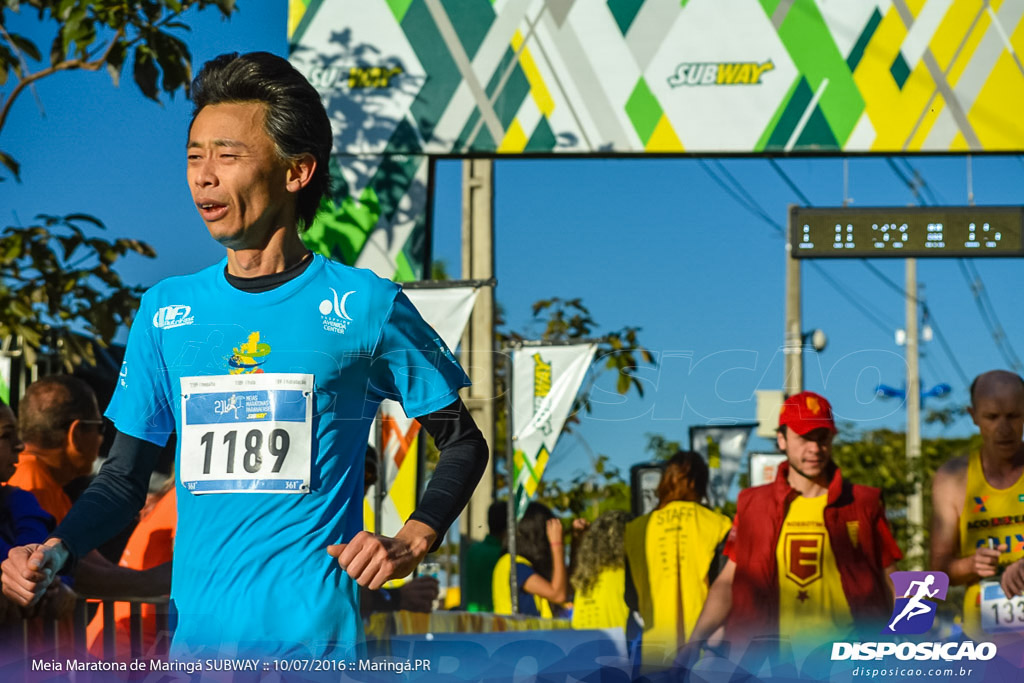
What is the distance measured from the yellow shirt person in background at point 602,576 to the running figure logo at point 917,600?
2.17m

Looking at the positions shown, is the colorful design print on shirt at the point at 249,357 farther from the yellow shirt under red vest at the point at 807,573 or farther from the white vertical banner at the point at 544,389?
the white vertical banner at the point at 544,389

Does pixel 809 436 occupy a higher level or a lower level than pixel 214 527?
higher

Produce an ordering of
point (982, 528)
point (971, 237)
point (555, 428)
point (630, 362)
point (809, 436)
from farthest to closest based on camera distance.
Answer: point (630, 362)
point (555, 428)
point (971, 237)
point (809, 436)
point (982, 528)

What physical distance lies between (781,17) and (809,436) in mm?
1977

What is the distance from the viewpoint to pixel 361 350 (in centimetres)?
232

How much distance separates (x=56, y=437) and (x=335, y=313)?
1677 millimetres

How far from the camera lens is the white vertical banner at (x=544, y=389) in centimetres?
538

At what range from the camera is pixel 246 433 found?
7.35 feet

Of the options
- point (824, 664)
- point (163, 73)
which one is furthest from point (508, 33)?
point (824, 664)

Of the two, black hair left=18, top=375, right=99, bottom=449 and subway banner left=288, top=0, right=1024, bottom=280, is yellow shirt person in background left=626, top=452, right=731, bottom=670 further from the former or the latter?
black hair left=18, top=375, right=99, bottom=449

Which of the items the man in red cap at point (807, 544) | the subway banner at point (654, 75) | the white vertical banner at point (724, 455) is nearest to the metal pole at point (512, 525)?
the subway banner at point (654, 75)

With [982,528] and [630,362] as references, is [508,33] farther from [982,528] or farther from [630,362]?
[982,528]

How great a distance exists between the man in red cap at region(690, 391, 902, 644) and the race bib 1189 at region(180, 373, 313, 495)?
196 cm

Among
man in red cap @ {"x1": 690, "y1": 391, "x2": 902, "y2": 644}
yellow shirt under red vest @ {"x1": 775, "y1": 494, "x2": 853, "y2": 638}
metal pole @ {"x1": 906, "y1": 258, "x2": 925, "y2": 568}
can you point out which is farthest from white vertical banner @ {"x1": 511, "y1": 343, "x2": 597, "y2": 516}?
metal pole @ {"x1": 906, "y1": 258, "x2": 925, "y2": 568}
